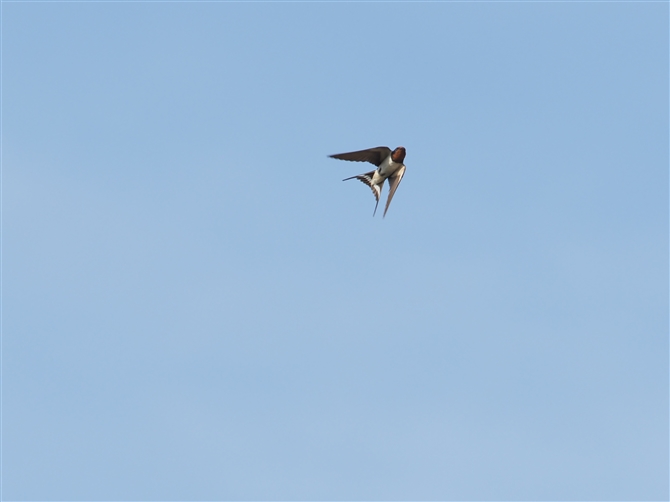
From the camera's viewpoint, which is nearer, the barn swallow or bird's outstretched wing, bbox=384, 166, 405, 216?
bird's outstretched wing, bbox=384, 166, 405, 216

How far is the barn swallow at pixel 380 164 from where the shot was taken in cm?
3656

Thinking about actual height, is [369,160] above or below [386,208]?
above

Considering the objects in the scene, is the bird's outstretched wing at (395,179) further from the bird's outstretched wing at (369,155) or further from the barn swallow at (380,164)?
the bird's outstretched wing at (369,155)

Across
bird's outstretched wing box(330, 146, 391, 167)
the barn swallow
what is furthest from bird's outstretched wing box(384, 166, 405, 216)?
bird's outstretched wing box(330, 146, 391, 167)

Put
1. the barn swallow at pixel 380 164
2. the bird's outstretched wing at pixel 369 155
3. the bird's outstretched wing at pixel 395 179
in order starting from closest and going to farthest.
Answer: the bird's outstretched wing at pixel 395 179, the barn swallow at pixel 380 164, the bird's outstretched wing at pixel 369 155

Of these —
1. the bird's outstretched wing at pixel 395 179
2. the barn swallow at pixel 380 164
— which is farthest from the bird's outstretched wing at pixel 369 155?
the bird's outstretched wing at pixel 395 179

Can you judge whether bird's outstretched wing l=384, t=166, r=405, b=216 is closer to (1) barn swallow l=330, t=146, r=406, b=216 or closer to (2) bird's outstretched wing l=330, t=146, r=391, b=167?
(1) barn swallow l=330, t=146, r=406, b=216

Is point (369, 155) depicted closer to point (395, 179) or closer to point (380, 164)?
point (380, 164)

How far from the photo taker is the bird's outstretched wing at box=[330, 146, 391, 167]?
1455 inches

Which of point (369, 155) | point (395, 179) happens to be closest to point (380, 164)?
point (369, 155)

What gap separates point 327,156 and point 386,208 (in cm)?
375

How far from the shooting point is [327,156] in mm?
36562

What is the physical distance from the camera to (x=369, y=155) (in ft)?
123

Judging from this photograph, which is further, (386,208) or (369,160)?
(369,160)
